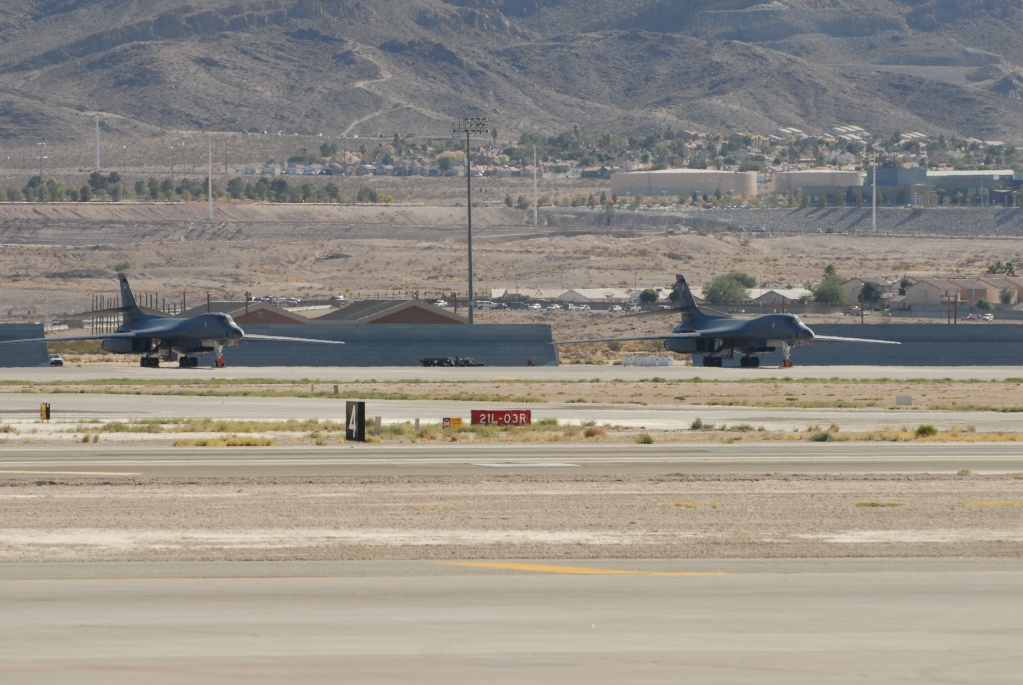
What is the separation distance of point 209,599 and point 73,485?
13438 millimetres

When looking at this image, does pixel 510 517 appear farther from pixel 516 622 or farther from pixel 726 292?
pixel 726 292

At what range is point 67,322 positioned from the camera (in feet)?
412

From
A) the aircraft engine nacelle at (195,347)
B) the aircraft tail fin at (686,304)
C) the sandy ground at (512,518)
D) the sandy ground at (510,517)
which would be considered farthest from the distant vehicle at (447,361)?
the sandy ground at (512,518)

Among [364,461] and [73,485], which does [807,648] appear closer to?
[73,485]

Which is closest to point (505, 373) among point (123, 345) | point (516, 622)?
point (123, 345)

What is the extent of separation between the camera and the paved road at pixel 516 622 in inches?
553

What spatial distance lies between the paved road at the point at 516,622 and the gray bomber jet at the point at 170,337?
64.4 m

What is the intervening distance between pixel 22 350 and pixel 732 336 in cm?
4220

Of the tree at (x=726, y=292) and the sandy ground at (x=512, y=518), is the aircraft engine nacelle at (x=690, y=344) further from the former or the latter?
the sandy ground at (x=512, y=518)

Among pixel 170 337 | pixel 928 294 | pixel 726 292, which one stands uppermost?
pixel 726 292

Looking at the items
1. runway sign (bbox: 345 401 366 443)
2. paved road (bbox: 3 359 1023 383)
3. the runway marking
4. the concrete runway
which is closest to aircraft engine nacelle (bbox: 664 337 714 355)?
paved road (bbox: 3 359 1023 383)

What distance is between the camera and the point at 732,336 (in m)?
86.1

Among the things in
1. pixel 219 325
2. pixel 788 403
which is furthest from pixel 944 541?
pixel 219 325

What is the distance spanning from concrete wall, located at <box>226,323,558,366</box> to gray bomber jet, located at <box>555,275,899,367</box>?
8.49 metres
